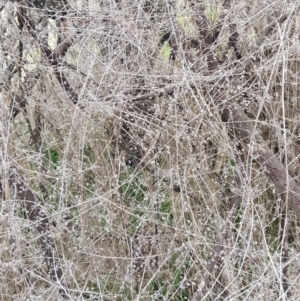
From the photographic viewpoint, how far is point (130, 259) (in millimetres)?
1787

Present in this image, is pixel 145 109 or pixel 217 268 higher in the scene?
pixel 145 109

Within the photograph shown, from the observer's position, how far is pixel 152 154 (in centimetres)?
194

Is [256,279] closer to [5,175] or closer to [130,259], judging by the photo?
[130,259]

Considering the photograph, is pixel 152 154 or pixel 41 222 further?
pixel 152 154

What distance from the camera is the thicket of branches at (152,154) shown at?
5.79 feet

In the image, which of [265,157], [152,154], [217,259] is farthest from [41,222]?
[265,157]

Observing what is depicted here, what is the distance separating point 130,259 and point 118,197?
0.75 ft

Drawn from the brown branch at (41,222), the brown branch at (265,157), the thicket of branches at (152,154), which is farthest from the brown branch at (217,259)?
the brown branch at (41,222)

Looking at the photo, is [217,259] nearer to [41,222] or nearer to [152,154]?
[152,154]

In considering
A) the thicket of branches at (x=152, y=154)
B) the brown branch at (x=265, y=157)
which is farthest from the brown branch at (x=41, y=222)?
the brown branch at (x=265, y=157)

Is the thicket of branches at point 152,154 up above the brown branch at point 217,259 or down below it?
above

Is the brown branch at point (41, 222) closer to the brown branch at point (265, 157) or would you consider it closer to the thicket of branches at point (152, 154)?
the thicket of branches at point (152, 154)

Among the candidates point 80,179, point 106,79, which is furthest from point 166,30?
point 80,179

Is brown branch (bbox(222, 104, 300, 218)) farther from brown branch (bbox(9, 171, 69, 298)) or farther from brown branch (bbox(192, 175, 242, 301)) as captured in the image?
brown branch (bbox(9, 171, 69, 298))
